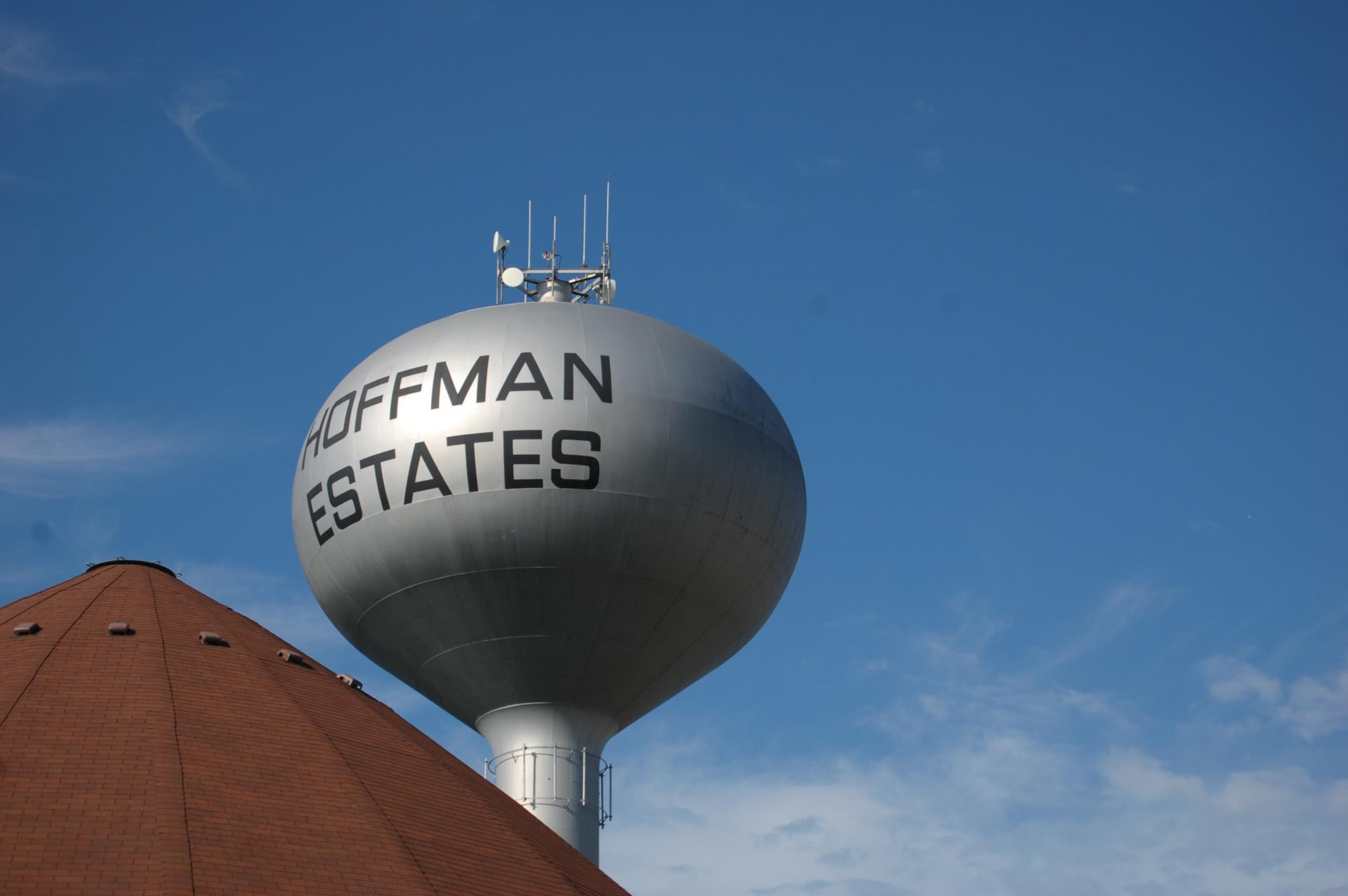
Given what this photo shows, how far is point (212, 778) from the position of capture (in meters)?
19.5

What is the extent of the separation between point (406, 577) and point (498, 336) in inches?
158

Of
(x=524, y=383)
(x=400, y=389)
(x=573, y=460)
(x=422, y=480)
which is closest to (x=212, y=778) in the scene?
(x=422, y=480)

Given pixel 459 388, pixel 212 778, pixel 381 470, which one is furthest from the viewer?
pixel 381 470

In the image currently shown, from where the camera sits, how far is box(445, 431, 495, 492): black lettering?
2691 centimetres

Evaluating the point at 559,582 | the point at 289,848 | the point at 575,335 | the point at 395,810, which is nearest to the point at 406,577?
the point at 559,582

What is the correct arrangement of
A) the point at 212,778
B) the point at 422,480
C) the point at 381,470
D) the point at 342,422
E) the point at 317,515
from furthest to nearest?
the point at 317,515, the point at 342,422, the point at 381,470, the point at 422,480, the point at 212,778

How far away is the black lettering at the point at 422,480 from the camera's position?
1064 inches

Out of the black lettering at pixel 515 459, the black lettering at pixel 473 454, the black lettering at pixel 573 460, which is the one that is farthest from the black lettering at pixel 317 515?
the black lettering at pixel 573 460

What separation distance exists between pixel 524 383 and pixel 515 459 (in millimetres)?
1207

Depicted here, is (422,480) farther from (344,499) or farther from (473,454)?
(344,499)

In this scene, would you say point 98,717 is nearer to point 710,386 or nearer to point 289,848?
point 289,848

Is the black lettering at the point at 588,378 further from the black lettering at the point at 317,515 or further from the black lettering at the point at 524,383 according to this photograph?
the black lettering at the point at 317,515

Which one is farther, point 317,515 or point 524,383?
point 317,515

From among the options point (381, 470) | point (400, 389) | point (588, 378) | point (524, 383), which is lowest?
point (381, 470)
